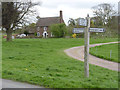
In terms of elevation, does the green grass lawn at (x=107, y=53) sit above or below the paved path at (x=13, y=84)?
below

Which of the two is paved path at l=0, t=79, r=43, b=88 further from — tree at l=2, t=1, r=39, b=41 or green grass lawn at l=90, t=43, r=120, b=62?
tree at l=2, t=1, r=39, b=41

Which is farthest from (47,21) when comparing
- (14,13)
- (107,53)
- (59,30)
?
(107,53)

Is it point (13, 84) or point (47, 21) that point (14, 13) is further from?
point (47, 21)

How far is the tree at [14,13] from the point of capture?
2941 centimetres

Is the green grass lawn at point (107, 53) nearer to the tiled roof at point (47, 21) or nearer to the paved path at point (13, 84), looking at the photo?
the paved path at point (13, 84)

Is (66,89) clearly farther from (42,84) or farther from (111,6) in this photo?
(111,6)

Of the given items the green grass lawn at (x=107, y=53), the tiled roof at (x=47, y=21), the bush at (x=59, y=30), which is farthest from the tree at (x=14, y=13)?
the tiled roof at (x=47, y=21)

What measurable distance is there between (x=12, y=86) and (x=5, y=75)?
1772 mm

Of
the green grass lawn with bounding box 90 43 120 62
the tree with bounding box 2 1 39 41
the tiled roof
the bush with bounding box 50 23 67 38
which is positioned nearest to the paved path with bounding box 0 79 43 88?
the green grass lawn with bounding box 90 43 120 62

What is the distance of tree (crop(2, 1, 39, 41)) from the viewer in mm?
29409

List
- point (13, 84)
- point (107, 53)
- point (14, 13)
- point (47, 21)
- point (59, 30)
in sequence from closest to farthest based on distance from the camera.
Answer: point (13, 84)
point (107, 53)
point (14, 13)
point (59, 30)
point (47, 21)

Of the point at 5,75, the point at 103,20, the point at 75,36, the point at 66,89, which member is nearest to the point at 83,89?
the point at 66,89

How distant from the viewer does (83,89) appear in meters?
5.76

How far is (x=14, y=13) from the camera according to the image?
30688mm
